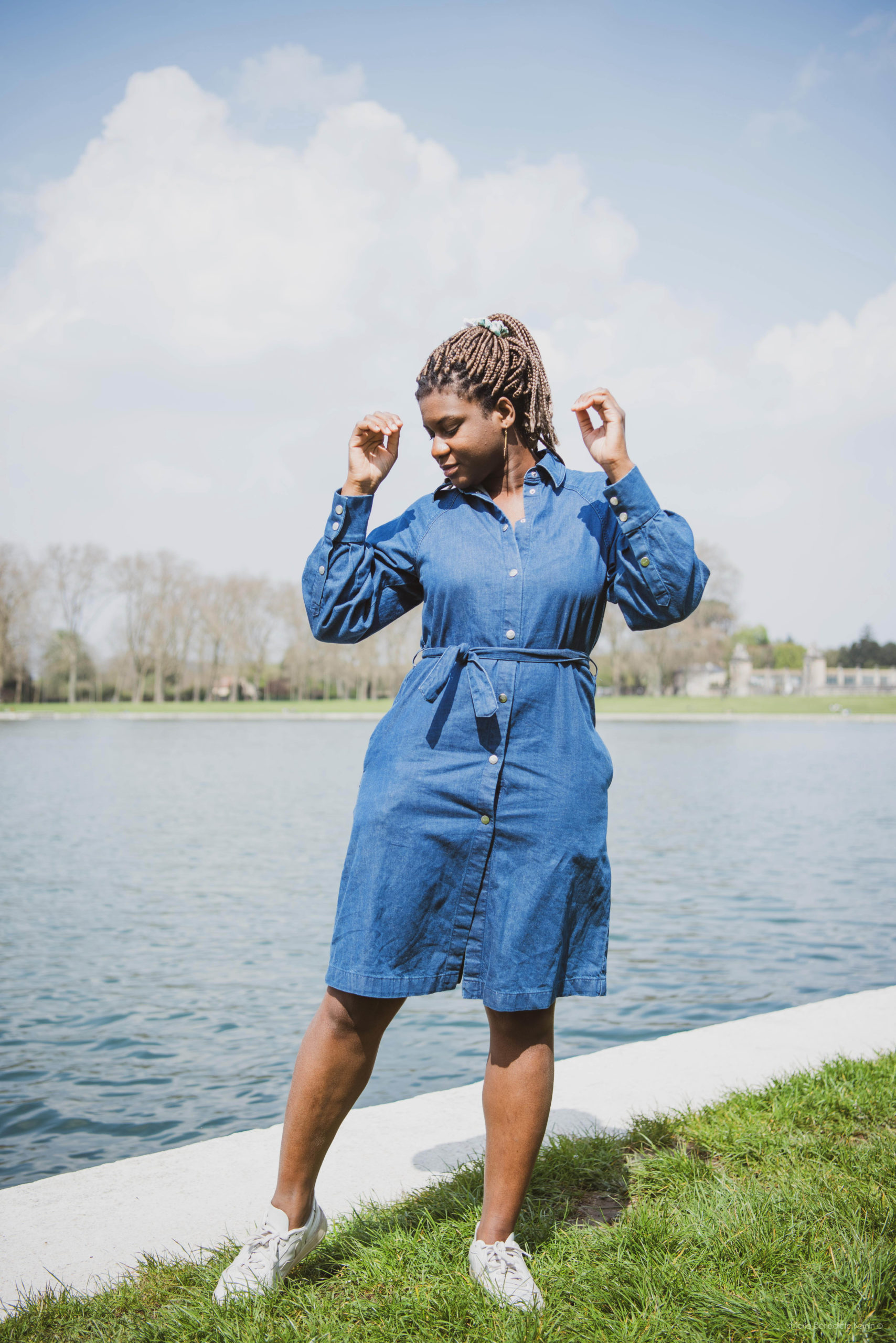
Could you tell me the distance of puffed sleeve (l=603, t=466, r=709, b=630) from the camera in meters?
2.39

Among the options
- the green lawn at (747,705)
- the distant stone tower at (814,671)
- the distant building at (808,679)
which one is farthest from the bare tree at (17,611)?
the distant stone tower at (814,671)

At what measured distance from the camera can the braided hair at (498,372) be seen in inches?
96.9

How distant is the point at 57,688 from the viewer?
81.2 m

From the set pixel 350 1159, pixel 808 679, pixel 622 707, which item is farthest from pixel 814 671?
pixel 350 1159

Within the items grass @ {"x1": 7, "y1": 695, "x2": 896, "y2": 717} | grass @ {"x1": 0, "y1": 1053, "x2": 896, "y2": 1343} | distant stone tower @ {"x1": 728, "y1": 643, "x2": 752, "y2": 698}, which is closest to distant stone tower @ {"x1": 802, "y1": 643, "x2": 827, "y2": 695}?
distant stone tower @ {"x1": 728, "y1": 643, "x2": 752, "y2": 698}

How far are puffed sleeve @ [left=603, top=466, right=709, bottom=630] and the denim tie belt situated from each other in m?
0.22

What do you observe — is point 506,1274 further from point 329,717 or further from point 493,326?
point 329,717

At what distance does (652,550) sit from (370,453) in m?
0.71

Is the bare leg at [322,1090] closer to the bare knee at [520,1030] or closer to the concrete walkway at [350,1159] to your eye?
the bare knee at [520,1030]

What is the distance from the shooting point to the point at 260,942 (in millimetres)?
7879

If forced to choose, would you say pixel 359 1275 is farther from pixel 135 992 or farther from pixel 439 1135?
pixel 135 992

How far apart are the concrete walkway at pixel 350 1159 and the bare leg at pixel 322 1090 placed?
475mm

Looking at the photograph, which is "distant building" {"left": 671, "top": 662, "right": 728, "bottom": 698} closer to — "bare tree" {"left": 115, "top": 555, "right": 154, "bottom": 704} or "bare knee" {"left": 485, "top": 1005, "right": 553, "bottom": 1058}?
"bare tree" {"left": 115, "top": 555, "right": 154, "bottom": 704}

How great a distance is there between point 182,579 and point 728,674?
46786mm
